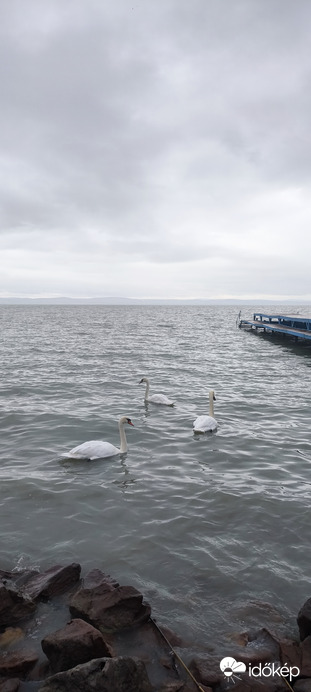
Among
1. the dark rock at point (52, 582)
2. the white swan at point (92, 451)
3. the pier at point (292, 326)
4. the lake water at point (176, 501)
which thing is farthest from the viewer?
the pier at point (292, 326)

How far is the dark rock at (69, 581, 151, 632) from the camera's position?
16.0 feet

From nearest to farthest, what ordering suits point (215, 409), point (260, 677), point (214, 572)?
1. point (260, 677)
2. point (214, 572)
3. point (215, 409)

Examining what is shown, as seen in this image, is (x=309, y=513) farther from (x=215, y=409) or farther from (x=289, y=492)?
(x=215, y=409)

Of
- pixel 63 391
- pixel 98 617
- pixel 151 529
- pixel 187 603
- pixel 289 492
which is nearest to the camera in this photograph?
pixel 98 617

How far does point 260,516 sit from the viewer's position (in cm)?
767

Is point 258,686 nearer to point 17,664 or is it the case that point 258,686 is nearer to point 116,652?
point 116,652

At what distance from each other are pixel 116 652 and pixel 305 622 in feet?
6.58

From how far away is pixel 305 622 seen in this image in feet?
15.8

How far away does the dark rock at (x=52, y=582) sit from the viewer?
544 centimetres

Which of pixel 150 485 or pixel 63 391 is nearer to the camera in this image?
pixel 150 485

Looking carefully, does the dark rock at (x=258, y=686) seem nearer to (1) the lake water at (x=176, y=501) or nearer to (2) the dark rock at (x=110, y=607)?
(1) the lake water at (x=176, y=501)

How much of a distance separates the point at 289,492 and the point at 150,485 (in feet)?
8.73

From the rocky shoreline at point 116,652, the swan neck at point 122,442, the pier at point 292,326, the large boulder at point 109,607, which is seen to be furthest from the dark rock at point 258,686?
the pier at point 292,326

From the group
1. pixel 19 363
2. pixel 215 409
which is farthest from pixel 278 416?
pixel 19 363
